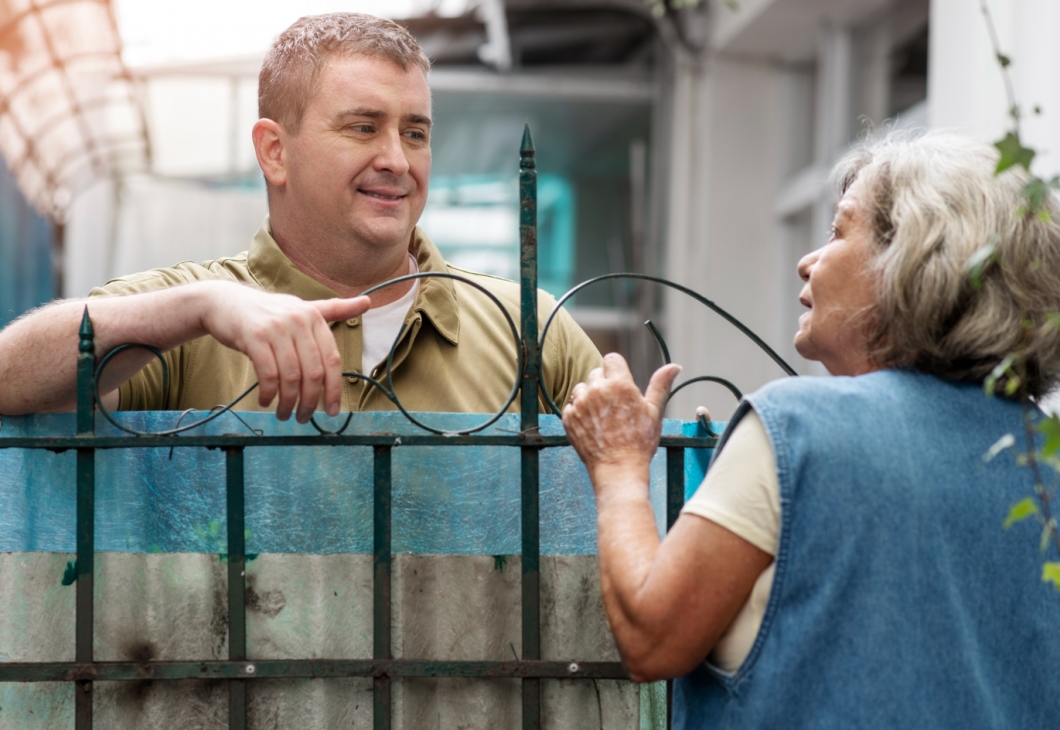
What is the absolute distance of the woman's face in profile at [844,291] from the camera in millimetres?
1377

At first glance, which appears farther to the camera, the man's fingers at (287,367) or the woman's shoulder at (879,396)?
the man's fingers at (287,367)

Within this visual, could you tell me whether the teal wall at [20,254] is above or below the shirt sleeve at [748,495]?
above

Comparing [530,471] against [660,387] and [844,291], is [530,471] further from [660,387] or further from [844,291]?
[844,291]

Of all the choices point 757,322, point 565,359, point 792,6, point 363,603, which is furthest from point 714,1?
point 363,603

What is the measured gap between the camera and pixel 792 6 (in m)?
4.54

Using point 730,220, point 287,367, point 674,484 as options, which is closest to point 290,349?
point 287,367

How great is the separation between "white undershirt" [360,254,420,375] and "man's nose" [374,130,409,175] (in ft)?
0.66

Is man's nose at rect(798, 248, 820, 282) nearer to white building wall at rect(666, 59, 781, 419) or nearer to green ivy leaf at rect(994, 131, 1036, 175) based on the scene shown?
green ivy leaf at rect(994, 131, 1036, 175)

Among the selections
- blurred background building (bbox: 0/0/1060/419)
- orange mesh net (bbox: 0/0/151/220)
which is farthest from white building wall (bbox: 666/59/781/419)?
orange mesh net (bbox: 0/0/151/220)

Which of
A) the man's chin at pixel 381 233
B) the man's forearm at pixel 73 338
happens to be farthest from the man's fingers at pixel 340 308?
the man's chin at pixel 381 233

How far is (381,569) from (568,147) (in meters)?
4.86

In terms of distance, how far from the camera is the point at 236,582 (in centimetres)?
147

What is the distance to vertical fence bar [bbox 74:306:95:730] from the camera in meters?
1.46

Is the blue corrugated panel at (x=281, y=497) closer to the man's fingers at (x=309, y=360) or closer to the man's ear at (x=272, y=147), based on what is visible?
the man's fingers at (x=309, y=360)
